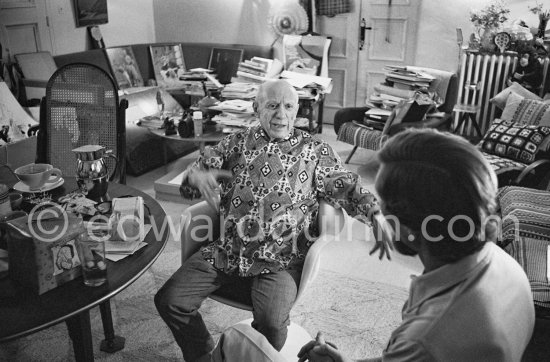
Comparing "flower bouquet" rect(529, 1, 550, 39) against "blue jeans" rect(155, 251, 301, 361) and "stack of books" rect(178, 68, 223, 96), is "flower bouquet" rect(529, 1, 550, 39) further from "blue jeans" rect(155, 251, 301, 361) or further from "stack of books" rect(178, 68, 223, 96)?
"blue jeans" rect(155, 251, 301, 361)

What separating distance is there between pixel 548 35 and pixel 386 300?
3.63 meters

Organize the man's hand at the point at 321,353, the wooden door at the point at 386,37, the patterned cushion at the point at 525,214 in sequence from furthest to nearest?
the wooden door at the point at 386,37 < the patterned cushion at the point at 525,214 < the man's hand at the point at 321,353

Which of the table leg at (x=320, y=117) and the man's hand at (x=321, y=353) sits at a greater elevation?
the man's hand at (x=321, y=353)

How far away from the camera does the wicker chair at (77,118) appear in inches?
105

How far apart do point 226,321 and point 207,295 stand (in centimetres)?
60

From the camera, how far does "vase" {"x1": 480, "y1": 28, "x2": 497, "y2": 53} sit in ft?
16.5

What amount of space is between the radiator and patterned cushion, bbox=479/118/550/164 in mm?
1432

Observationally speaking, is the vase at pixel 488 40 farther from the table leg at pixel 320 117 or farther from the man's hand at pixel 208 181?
the man's hand at pixel 208 181

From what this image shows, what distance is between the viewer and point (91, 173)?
6.75 feet

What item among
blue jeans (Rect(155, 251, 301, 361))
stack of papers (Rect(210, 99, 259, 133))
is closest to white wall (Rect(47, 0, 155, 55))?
stack of papers (Rect(210, 99, 259, 133))

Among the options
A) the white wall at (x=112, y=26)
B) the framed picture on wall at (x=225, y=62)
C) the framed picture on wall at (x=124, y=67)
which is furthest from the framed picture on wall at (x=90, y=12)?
the framed picture on wall at (x=225, y=62)

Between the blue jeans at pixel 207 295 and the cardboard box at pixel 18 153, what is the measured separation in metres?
2.15

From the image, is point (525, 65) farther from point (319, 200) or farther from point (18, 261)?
point (18, 261)

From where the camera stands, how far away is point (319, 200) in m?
2.20
